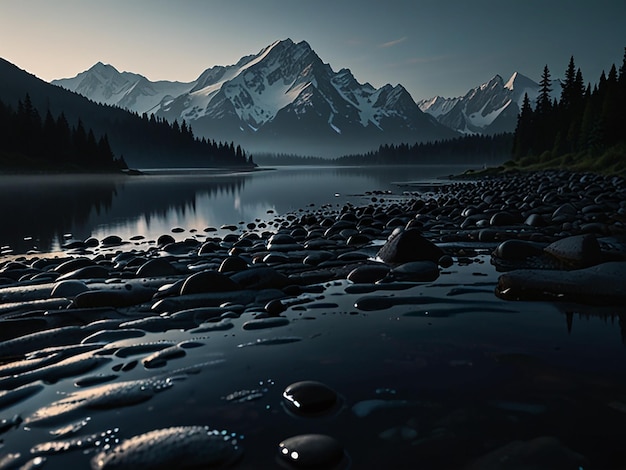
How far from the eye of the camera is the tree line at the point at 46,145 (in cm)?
7307

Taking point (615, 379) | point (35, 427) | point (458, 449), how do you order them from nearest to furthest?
point (458, 449) → point (35, 427) → point (615, 379)

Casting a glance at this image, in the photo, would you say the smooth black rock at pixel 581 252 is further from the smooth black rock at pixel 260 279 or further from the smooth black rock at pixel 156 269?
the smooth black rock at pixel 156 269

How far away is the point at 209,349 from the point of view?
393 cm

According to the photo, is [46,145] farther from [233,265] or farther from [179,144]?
[233,265]

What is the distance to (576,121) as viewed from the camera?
6069cm

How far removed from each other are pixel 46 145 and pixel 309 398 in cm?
9031

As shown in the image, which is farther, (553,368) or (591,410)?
(553,368)

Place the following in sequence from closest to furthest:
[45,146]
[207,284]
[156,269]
Answer: [207,284] < [156,269] < [45,146]

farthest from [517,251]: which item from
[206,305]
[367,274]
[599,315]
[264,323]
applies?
[206,305]

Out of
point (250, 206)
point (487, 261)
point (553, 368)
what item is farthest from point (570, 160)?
point (553, 368)

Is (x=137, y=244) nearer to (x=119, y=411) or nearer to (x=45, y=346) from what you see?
→ (x=45, y=346)

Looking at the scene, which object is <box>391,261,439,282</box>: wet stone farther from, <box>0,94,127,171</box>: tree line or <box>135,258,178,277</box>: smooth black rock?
<box>0,94,127,171</box>: tree line

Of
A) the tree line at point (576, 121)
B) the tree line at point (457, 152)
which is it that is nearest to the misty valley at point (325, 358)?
the tree line at point (576, 121)

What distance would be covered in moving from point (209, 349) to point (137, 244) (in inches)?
360
